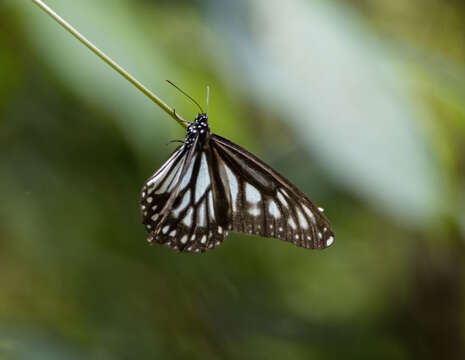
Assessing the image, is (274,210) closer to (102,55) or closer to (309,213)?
(309,213)

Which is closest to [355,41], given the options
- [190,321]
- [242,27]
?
[242,27]

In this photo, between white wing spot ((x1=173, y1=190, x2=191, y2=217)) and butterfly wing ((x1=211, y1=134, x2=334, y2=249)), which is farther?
white wing spot ((x1=173, y1=190, x2=191, y2=217))

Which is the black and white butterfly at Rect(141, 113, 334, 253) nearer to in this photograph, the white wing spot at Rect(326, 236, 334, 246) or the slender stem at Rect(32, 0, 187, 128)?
the white wing spot at Rect(326, 236, 334, 246)

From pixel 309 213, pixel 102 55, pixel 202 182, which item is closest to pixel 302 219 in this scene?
pixel 309 213

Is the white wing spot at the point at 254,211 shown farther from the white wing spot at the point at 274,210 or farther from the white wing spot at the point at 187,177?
the white wing spot at the point at 187,177

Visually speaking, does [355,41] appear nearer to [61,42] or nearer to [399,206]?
[399,206]

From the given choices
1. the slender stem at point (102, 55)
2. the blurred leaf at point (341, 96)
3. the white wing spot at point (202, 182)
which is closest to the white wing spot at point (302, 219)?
the blurred leaf at point (341, 96)

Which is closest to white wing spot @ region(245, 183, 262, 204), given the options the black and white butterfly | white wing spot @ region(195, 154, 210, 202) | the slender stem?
the black and white butterfly
